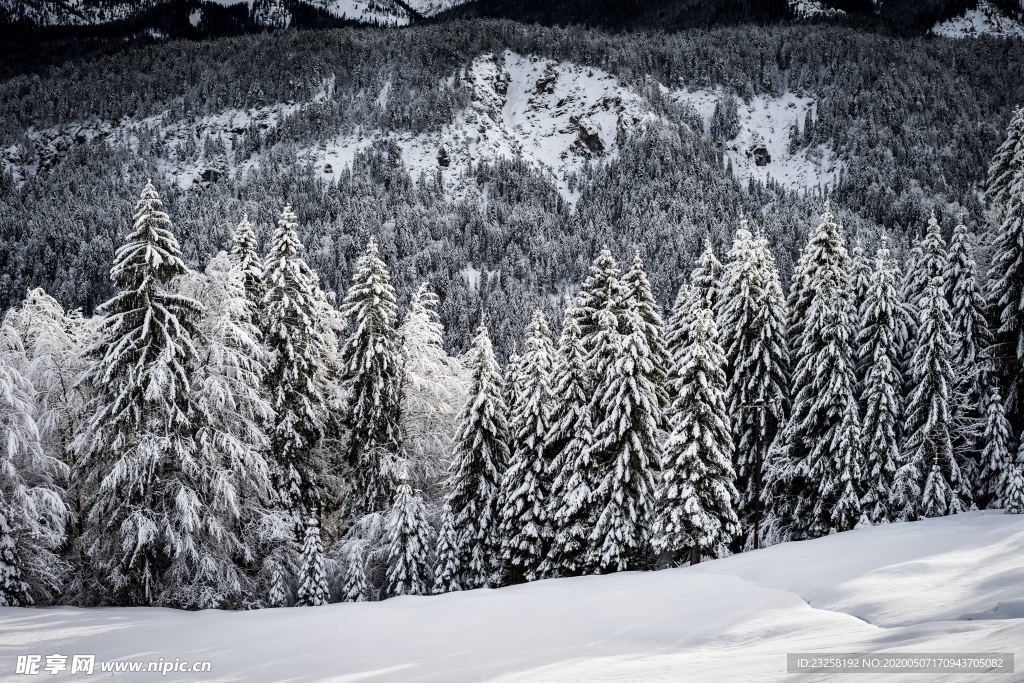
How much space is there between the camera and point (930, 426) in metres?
22.0

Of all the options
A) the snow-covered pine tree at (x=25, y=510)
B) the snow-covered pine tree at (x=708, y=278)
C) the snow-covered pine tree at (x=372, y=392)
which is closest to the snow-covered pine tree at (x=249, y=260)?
the snow-covered pine tree at (x=372, y=392)

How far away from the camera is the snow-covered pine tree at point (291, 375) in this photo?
21.3 m

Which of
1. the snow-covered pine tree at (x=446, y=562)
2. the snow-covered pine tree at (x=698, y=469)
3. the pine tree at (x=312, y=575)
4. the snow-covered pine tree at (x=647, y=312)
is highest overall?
the snow-covered pine tree at (x=647, y=312)

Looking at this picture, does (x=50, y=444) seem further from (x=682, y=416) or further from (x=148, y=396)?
(x=682, y=416)

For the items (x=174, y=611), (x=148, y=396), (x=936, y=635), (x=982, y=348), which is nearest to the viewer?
(x=936, y=635)

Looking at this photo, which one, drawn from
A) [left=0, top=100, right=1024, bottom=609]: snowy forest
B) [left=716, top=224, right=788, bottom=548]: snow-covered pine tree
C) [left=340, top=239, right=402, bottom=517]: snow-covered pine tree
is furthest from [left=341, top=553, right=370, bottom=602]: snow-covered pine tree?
[left=716, top=224, right=788, bottom=548]: snow-covered pine tree

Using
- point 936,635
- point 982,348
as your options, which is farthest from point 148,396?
point 982,348

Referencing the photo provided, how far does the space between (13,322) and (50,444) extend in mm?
7828

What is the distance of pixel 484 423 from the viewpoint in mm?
25125

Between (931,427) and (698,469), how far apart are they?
976 centimetres

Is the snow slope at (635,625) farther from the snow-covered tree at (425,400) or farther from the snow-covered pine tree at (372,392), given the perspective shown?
the snow-covered tree at (425,400)

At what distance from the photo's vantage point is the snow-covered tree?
28109 millimetres

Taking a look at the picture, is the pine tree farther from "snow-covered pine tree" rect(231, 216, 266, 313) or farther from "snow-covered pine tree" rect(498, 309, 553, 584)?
"snow-covered pine tree" rect(231, 216, 266, 313)

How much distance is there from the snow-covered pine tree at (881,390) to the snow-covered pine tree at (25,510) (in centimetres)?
2817
